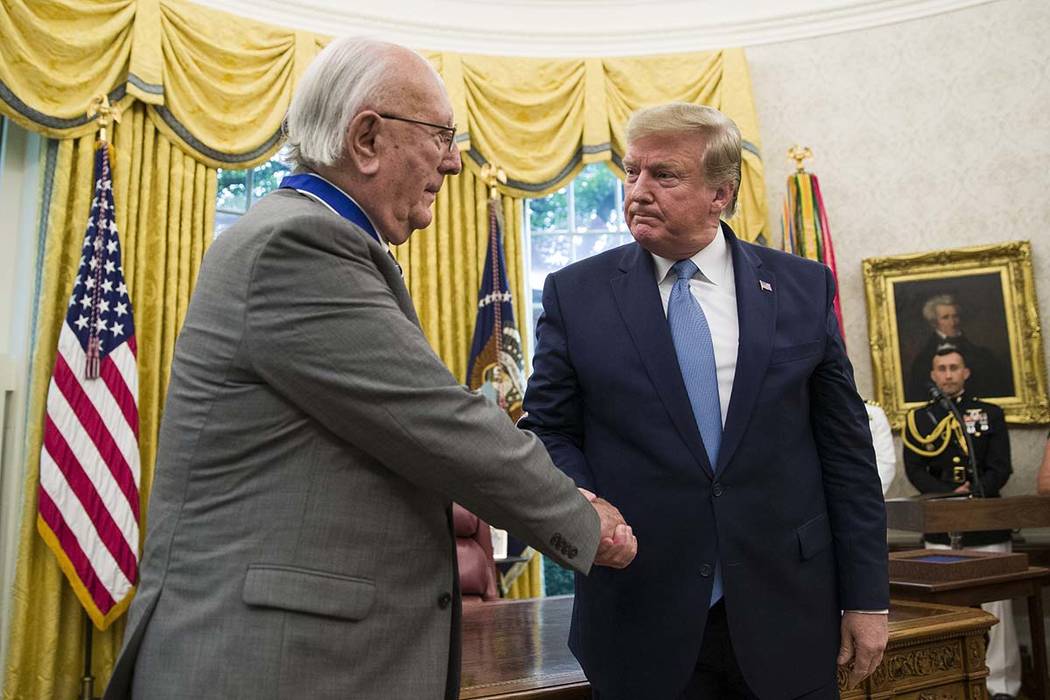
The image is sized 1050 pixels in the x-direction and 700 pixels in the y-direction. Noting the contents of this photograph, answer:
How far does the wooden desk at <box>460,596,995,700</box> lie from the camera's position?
2.30 metres

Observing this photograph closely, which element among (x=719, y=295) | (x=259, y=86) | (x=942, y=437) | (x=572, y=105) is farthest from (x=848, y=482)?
(x=572, y=105)

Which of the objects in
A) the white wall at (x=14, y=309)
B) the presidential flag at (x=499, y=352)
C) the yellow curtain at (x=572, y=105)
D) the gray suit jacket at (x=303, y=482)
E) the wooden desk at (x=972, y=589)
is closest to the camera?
the gray suit jacket at (x=303, y=482)

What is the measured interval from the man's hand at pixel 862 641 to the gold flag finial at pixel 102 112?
509 cm

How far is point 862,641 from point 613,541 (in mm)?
569

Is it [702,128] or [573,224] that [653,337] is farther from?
[573,224]

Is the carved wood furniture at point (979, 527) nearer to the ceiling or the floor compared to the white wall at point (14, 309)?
nearer to the floor

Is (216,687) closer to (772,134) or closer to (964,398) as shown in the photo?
(964,398)

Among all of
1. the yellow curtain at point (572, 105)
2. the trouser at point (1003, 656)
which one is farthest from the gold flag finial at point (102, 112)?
the trouser at point (1003, 656)

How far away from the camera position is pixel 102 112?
5422 millimetres

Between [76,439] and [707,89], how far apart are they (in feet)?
16.6

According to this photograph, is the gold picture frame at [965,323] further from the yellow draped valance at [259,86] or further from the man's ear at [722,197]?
the man's ear at [722,197]

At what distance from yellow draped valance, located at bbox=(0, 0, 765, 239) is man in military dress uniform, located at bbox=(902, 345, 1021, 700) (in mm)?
1782

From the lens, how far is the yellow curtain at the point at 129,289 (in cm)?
503

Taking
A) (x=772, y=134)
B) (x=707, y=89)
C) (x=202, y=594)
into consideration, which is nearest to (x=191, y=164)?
(x=707, y=89)
